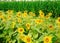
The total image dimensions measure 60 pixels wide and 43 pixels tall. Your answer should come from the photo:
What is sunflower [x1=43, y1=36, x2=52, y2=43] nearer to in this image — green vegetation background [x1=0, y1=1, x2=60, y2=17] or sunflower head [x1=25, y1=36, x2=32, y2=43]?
sunflower head [x1=25, y1=36, x2=32, y2=43]

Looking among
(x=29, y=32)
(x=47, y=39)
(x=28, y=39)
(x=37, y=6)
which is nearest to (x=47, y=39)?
(x=47, y=39)

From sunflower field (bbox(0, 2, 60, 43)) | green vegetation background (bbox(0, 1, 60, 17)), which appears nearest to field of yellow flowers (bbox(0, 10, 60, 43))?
sunflower field (bbox(0, 2, 60, 43))

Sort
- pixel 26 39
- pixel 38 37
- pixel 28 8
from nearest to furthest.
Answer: pixel 26 39 < pixel 38 37 < pixel 28 8

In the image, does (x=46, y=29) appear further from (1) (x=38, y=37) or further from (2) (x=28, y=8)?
(2) (x=28, y=8)

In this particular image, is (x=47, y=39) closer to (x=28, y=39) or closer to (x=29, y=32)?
(x=28, y=39)

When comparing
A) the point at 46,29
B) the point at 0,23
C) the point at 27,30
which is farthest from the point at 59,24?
the point at 0,23

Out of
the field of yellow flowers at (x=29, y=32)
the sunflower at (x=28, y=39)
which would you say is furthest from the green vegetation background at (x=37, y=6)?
the sunflower at (x=28, y=39)

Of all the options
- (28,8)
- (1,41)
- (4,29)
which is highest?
(4,29)

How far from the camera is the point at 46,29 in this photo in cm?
387

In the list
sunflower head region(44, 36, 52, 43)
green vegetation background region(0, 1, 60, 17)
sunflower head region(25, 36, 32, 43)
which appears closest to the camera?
sunflower head region(44, 36, 52, 43)

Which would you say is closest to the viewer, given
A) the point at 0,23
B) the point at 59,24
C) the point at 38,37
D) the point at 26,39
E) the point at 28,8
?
the point at 26,39

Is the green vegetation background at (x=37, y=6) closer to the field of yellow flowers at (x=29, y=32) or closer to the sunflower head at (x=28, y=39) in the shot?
the field of yellow flowers at (x=29, y=32)

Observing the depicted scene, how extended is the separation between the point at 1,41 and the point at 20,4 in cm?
1069

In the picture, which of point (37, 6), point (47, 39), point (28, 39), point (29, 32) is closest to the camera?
point (47, 39)
